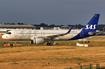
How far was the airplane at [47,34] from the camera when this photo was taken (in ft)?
154

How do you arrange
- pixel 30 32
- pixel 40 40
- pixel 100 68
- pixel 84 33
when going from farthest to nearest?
pixel 84 33
pixel 30 32
pixel 40 40
pixel 100 68

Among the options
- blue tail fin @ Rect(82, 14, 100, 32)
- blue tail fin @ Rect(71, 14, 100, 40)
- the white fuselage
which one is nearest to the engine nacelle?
the white fuselage

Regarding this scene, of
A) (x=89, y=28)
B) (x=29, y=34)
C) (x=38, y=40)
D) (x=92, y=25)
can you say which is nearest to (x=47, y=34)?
(x=29, y=34)

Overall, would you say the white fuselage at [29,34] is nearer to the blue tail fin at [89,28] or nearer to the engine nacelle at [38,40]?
the blue tail fin at [89,28]

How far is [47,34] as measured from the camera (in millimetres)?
49500

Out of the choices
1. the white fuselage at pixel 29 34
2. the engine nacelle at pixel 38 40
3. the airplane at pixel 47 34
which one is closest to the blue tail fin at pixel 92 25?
the airplane at pixel 47 34

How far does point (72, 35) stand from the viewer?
50906 millimetres

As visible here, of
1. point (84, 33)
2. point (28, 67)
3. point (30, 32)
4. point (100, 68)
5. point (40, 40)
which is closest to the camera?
point (100, 68)

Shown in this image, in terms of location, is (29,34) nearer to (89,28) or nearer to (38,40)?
(38,40)

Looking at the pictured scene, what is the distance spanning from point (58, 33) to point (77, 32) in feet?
18.4

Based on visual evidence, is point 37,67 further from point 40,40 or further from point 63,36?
point 63,36

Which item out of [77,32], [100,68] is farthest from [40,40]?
[100,68]

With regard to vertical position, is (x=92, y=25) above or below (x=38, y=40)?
above

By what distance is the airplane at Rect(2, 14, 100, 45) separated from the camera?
154 ft
